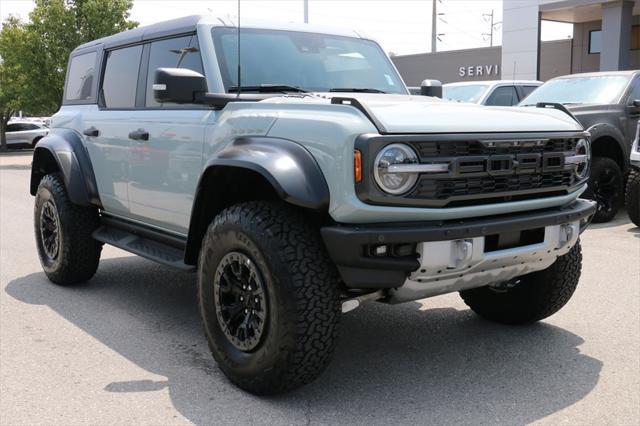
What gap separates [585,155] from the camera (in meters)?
4.03

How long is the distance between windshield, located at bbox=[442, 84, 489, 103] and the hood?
27.1 feet

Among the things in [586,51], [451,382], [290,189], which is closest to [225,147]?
[290,189]

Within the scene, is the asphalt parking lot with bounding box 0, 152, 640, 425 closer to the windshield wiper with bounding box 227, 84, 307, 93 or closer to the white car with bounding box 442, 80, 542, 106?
the windshield wiper with bounding box 227, 84, 307, 93

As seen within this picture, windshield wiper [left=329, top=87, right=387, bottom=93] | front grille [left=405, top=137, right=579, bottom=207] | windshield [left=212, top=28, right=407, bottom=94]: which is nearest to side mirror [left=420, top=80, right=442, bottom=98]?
windshield [left=212, top=28, right=407, bottom=94]

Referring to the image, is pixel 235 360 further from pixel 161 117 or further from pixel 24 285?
pixel 24 285

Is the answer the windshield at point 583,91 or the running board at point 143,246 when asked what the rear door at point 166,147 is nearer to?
the running board at point 143,246

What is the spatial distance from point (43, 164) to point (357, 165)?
3.95m

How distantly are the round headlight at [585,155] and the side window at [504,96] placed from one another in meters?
8.32

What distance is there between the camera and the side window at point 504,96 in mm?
12241

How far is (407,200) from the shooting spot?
3236 millimetres

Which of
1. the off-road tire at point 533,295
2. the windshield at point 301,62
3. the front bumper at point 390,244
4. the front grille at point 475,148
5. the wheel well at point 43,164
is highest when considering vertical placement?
the windshield at point 301,62

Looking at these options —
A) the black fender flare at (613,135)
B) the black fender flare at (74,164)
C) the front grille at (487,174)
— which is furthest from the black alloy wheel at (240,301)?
the black fender flare at (613,135)

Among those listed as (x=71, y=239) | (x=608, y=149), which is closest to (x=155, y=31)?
(x=71, y=239)

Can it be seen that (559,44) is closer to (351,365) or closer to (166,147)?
(166,147)
